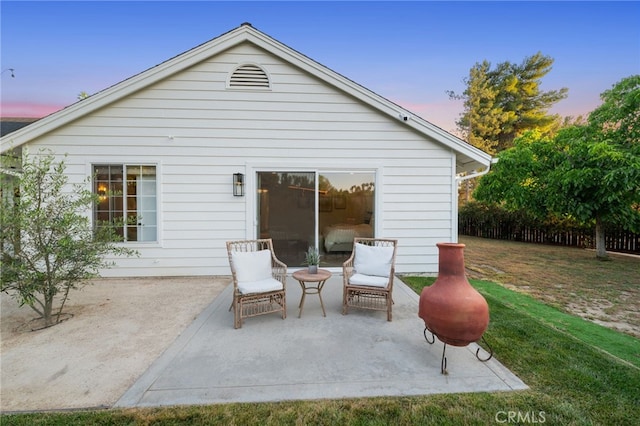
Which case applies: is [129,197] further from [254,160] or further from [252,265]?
[252,265]

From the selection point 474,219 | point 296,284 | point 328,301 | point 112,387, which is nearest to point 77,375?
point 112,387

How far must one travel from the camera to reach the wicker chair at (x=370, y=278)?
12.3ft

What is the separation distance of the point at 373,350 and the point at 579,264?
832cm

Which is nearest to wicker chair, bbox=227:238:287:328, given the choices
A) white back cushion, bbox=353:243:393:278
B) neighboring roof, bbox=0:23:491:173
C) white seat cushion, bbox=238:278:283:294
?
white seat cushion, bbox=238:278:283:294

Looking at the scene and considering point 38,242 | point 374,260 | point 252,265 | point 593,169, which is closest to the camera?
point 38,242

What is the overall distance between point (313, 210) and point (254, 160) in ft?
5.25

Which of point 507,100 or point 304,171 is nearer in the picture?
point 304,171

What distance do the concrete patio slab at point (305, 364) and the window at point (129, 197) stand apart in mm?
3070

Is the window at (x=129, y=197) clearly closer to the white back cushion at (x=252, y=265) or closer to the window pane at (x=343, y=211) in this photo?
the white back cushion at (x=252, y=265)

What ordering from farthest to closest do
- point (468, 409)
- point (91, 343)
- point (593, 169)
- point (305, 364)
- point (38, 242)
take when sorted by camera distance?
point (593, 169) < point (38, 242) < point (91, 343) < point (305, 364) < point (468, 409)

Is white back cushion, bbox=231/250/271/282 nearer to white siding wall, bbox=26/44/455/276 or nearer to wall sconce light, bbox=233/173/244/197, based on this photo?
white siding wall, bbox=26/44/455/276

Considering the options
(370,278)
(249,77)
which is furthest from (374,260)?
(249,77)

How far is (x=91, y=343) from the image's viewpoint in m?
3.06

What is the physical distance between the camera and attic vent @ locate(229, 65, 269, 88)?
5.77m
